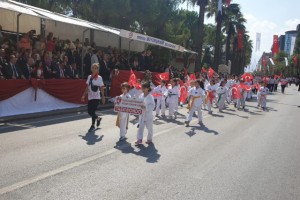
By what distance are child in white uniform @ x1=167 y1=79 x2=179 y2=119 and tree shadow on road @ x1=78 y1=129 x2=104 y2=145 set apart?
508cm

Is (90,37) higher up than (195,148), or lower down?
higher up

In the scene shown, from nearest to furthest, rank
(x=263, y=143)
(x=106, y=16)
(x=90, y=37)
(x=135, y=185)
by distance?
(x=135, y=185) → (x=263, y=143) → (x=90, y=37) → (x=106, y=16)

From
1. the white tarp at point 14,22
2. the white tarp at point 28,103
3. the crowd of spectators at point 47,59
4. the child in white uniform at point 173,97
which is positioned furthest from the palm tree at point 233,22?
the white tarp at point 28,103

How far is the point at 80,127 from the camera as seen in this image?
37.3 ft

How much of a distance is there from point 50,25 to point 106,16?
51.6 feet

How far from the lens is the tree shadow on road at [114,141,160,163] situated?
793 centimetres

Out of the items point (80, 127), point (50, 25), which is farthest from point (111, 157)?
point (50, 25)

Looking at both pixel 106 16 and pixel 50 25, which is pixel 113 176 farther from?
pixel 106 16

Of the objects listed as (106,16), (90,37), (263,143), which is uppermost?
(106,16)

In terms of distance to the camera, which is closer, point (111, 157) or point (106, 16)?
point (111, 157)

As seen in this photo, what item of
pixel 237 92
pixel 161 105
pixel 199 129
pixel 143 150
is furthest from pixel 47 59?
pixel 237 92

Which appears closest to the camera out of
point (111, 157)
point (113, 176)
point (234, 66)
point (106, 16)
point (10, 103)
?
point (113, 176)

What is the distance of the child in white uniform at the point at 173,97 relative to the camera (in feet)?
49.3

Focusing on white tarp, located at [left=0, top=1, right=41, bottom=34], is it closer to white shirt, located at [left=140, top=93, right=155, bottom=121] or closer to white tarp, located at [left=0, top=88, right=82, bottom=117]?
white tarp, located at [left=0, top=88, right=82, bottom=117]
